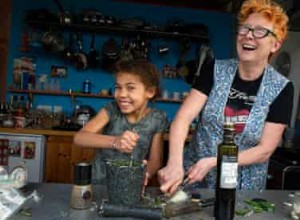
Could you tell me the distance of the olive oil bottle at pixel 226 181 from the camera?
40.5 inches

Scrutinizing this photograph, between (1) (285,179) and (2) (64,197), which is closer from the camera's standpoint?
(2) (64,197)

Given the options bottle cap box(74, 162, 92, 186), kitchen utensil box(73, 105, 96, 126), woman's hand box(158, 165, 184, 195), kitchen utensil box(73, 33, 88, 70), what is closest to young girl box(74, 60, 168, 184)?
woman's hand box(158, 165, 184, 195)

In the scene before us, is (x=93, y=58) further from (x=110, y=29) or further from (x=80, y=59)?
(x=110, y=29)

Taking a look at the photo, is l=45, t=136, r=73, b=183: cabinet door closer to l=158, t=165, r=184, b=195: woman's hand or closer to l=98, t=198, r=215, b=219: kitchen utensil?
l=158, t=165, r=184, b=195: woman's hand

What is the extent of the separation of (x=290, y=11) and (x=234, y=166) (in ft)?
7.53

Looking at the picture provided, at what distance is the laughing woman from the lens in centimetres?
139

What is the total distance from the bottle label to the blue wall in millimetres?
2945

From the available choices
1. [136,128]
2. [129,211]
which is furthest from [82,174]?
[136,128]

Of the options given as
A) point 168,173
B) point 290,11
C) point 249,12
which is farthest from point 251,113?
point 290,11

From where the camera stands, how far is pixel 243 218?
106 cm

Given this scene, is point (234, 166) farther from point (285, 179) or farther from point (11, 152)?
point (11, 152)

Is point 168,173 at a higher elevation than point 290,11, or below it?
below

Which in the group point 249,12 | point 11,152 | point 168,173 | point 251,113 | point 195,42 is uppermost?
point 195,42

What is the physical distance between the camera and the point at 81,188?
3.51ft
